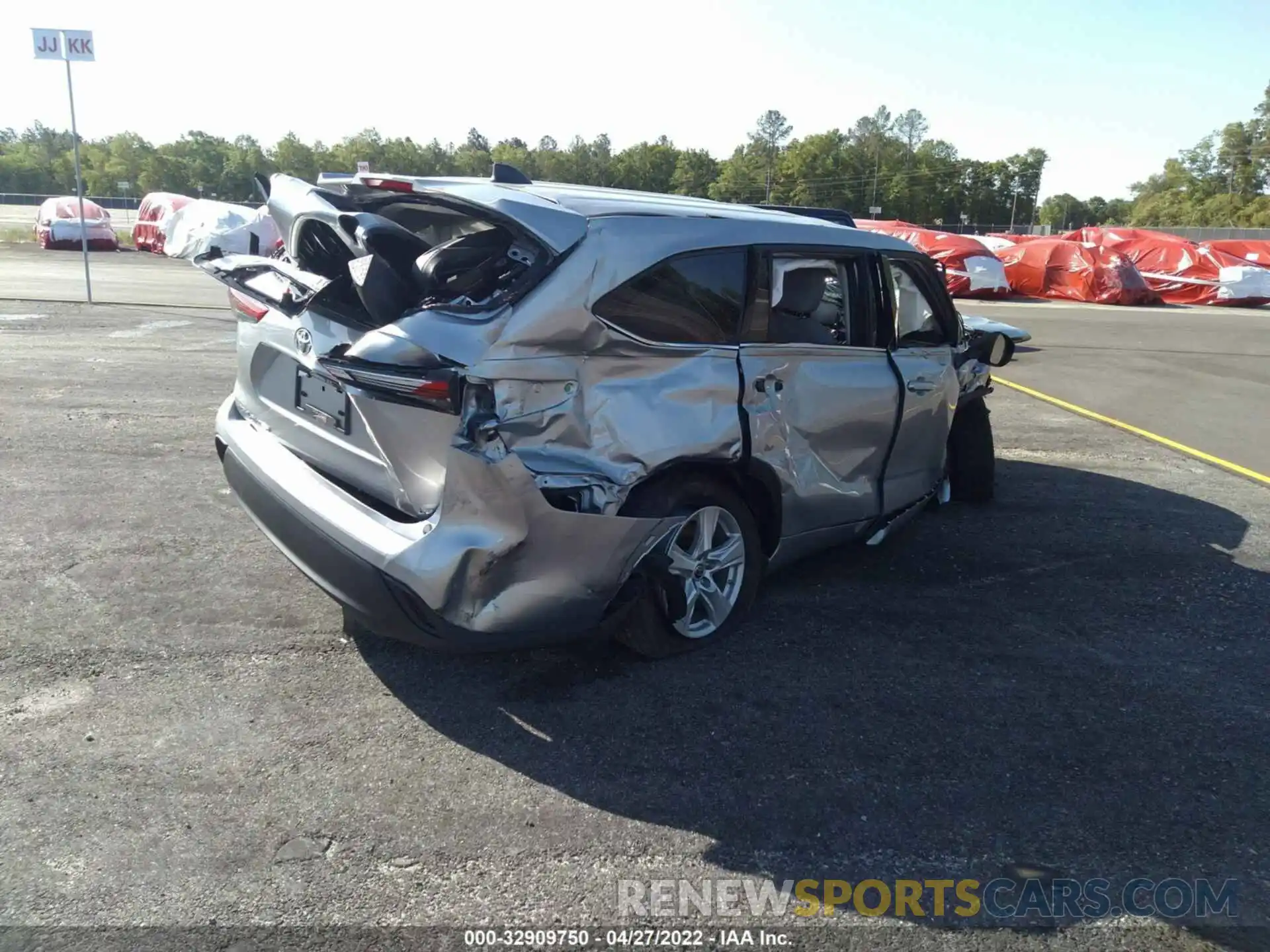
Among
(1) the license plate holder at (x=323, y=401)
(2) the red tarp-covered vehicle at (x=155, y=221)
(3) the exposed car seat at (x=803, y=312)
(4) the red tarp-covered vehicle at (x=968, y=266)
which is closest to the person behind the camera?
(1) the license plate holder at (x=323, y=401)

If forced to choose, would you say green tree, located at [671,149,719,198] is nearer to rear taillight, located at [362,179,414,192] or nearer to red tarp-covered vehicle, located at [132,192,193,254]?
red tarp-covered vehicle, located at [132,192,193,254]

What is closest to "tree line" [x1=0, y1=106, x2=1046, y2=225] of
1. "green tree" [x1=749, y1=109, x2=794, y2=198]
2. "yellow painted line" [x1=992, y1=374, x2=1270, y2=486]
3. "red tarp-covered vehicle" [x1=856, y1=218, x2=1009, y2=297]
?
"green tree" [x1=749, y1=109, x2=794, y2=198]

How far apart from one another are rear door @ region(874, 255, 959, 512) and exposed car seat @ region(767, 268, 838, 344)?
0.35m

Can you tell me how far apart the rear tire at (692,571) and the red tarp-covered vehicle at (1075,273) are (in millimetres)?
24871

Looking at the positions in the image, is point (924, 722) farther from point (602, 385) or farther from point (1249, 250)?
point (1249, 250)

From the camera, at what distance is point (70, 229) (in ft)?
96.6

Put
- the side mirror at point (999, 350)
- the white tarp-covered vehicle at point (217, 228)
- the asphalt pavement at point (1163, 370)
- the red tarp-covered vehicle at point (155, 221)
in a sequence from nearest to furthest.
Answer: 1. the side mirror at point (999, 350)
2. the asphalt pavement at point (1163, 370)
3. the white tarp-covered vehicle at point (217, 228)
4. the red tarp-covered vehicle at point (155, 221)

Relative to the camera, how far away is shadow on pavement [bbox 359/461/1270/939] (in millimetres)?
2941

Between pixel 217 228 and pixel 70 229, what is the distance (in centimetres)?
1054

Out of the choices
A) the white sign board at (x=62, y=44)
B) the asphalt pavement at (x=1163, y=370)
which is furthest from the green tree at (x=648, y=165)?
the white sign board at (x=62, y=44)

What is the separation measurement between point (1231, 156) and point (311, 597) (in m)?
121

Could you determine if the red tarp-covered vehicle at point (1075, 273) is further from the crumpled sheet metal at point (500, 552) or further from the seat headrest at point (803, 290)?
the crumpled sheet metal at point (500, 552)

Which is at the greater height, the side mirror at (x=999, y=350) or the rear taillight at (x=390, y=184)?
the rear taillight at (x=390, y=184)

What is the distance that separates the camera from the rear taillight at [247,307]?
3.98 meters
